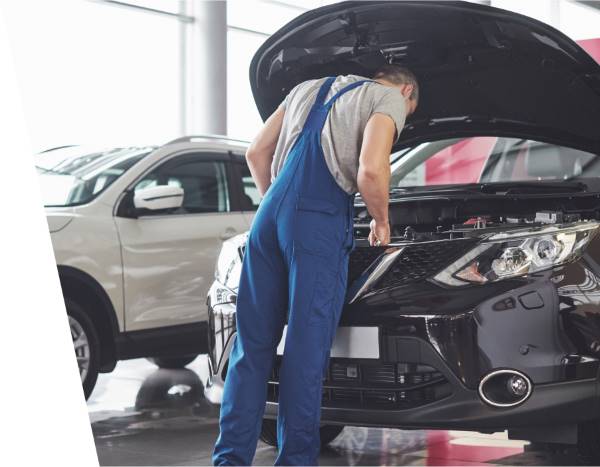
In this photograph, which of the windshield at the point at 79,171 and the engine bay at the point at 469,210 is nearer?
the engine bay at the point at 469,210

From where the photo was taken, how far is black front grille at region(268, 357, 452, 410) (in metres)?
3.48

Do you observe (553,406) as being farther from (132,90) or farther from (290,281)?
(132,90)

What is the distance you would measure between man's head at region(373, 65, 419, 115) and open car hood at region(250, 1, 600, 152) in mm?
279

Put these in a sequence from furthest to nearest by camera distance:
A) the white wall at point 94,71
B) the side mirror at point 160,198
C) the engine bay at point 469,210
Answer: the white wall at point 94,71 < the side mirror at point 160,198 < the engine bay at point 469,210

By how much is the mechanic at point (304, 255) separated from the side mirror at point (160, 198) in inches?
88.4

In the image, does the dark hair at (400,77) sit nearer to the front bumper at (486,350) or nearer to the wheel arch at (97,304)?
the front bumper at (486,350)

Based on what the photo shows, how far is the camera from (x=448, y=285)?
11.5ft

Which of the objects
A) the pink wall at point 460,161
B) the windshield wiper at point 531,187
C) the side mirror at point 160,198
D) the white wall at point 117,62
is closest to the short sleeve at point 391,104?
the windshield wiper at point 531,187

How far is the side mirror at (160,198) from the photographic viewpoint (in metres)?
5.77

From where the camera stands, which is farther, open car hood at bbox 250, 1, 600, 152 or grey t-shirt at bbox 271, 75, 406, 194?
open car hood at bbox 250, 1, 600, 152

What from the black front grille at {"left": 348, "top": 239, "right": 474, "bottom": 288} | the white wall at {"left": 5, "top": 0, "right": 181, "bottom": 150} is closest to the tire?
the black front grille at {"left": 348, "top": 239, "right": 474, "bottom": 288}

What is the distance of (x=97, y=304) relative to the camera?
562cm

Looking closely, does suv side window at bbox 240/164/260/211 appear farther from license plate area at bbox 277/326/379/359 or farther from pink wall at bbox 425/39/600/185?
license plate area at bbox 277/326/379/359

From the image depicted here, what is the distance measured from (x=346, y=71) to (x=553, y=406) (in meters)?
1.74
